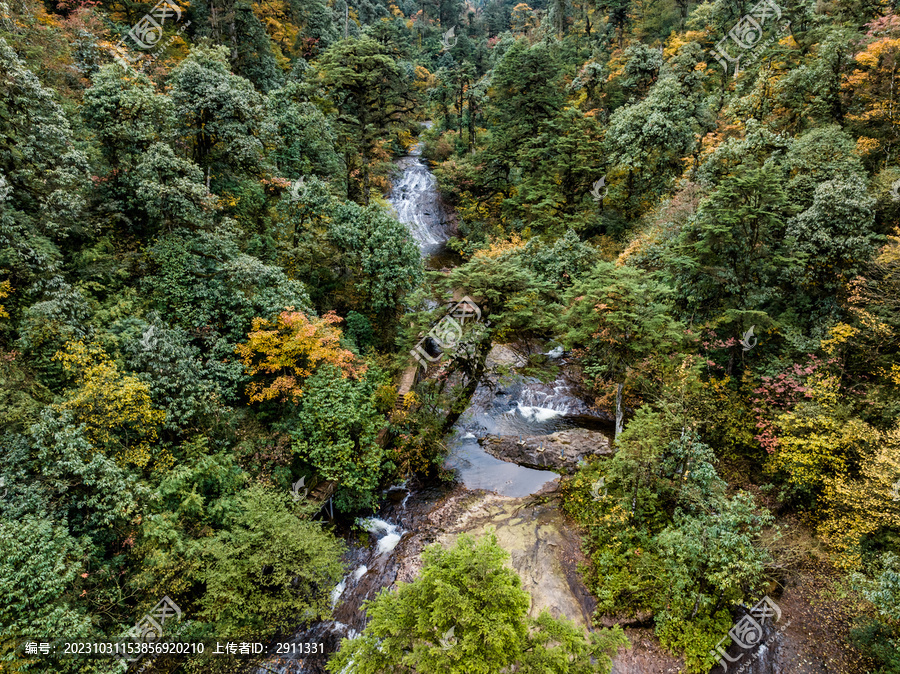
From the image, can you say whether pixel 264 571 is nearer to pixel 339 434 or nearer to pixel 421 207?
pixel 339 434

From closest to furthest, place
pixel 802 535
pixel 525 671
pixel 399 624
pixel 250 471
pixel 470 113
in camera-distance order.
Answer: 1. pixel 525 671
2. pixel 399 624
3. pixel 802 535
4. pixel 250 471
5. pixel 470 113

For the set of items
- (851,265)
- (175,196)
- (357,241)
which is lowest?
(851,265)

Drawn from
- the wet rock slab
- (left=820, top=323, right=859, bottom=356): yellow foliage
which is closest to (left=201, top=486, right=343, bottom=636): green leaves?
the wet rock slab

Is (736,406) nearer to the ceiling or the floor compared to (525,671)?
nearer to the floor

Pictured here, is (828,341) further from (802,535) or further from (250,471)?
(250,471)

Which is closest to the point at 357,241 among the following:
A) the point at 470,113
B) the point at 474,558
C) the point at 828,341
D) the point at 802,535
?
the point at 474,558

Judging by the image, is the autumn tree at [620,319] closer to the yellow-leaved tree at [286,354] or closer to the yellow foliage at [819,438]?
the yellow foliage at [819,438]
